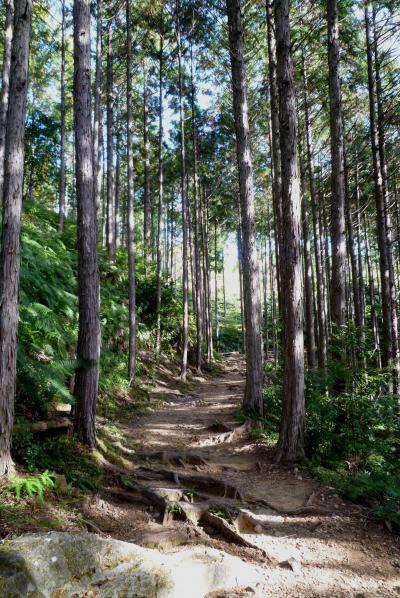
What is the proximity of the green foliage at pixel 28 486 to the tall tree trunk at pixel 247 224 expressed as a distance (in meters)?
5.68

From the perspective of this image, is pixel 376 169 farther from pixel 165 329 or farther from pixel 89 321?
pixel 165 329

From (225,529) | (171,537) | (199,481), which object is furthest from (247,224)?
(171,537)

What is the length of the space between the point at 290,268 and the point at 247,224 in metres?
2.90

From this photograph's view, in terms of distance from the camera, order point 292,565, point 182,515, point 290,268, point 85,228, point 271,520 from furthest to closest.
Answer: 1. point 290,268
2. point 85,228
3. point 271,520
4. point 182,515
5. point 292,565

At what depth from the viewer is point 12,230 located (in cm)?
444

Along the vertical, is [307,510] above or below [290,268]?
below

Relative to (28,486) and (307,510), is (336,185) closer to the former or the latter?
(307,510)

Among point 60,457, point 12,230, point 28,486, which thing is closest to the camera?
point 28,486

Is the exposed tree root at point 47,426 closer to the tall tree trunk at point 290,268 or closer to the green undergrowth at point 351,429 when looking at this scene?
the tall tree trunk at point 290,268

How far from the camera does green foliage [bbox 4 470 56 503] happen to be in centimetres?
400

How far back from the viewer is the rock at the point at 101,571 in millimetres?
2814

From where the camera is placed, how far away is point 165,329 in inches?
704

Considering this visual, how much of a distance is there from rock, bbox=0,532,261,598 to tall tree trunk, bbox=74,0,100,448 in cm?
285

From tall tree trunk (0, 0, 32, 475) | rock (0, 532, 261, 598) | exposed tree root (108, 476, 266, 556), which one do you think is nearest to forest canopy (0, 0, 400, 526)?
tall tree trunk (0, 0, 32, 475)
